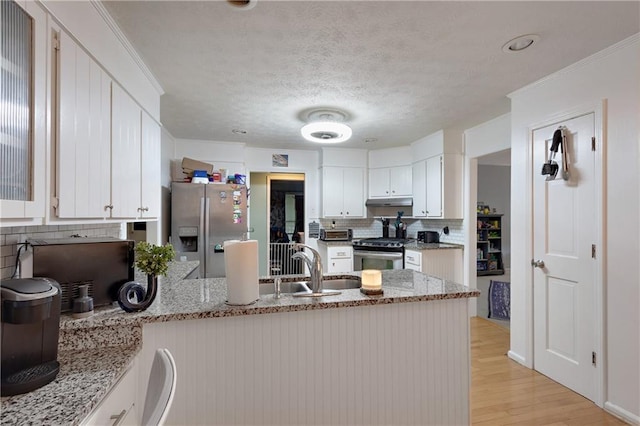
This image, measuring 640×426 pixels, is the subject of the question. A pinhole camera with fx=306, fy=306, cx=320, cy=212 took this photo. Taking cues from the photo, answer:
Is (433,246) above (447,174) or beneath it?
beneath

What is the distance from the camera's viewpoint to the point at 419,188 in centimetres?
458

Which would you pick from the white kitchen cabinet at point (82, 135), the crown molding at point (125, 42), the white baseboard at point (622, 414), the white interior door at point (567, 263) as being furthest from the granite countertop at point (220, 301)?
the crown molding at point (125, 42)

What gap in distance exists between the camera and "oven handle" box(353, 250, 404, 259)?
446 centimetres

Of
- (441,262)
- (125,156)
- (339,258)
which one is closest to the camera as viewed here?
(125,156)

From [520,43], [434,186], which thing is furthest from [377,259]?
[520,43]

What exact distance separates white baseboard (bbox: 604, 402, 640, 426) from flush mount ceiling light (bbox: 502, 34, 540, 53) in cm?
246

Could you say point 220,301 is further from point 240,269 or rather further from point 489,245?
point 489,245

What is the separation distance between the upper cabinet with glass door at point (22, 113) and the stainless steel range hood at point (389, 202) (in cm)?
435

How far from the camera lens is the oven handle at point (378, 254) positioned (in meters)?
4.46

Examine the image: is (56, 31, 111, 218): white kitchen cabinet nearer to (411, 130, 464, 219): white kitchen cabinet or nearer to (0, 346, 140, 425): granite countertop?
(0, 346, 140, 425): granite countertop

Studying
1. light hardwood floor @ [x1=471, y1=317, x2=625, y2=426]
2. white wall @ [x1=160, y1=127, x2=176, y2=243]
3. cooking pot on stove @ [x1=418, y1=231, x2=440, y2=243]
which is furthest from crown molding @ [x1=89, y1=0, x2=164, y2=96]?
cooking pot on stove @ [x1=418, y1=231, x2=440, y2=243]

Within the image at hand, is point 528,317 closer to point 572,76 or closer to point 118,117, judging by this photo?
point 572,76

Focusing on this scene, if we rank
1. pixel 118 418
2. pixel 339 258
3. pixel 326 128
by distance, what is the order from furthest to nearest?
1. pixel 339 258
2. pixel 326 128
3. pixel 118 418

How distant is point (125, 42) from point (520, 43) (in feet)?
8.11
